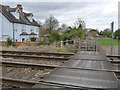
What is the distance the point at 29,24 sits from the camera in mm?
33188

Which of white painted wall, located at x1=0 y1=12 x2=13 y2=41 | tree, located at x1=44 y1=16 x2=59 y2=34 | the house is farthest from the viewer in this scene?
tree, located at x1=44 y1=16 x2=59 y2=34

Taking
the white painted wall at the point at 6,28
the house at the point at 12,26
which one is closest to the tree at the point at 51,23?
the house at the point at 12,26

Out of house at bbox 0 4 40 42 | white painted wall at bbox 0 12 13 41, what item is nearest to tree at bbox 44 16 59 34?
house at bbox 0 4 40 42

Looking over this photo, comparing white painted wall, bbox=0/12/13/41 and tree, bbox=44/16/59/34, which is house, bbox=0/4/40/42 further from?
tree, bbox=44/16/59/34

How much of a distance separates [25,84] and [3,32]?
88.7ft

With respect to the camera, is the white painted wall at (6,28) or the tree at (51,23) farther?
the tree at (51,23)

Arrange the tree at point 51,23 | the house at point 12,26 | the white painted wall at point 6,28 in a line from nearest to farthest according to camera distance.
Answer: the house at point 12,26 < the white painted wall at point 6,28 < the tree at point 51,23

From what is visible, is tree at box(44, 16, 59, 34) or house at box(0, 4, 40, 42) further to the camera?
tree at box(44, 16, 59, 34)

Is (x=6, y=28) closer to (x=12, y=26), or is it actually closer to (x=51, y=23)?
(x=12, y=26)

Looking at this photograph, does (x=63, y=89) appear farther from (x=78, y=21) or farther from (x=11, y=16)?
(x=11, y=16)

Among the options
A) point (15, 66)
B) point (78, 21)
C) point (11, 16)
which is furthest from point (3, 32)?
point (15, 66)

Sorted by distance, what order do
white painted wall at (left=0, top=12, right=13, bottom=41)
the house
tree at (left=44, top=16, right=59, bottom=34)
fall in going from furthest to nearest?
tree at (left=44, top=16, right=59, bottom=34) → white painted wall at (left=0, top=12, right=13, bottom=41) → the house

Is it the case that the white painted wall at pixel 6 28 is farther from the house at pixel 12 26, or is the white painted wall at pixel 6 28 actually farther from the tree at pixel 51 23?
the tree at pixel 51 23

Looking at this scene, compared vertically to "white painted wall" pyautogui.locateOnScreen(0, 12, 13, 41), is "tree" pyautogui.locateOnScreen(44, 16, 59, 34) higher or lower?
higher
